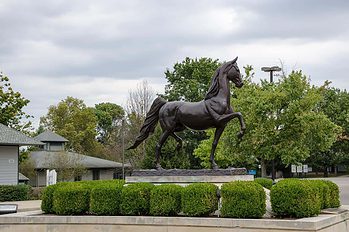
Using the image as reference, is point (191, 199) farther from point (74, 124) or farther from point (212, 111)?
point (74, 124)

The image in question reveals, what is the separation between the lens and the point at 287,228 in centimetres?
945

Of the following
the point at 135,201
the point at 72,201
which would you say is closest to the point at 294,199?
the point at 135,201

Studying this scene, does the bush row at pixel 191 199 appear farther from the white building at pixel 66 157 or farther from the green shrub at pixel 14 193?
the white building at pixel 66 157

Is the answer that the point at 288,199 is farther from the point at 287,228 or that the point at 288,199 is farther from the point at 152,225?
the point at 152,225

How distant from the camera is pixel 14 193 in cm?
3081

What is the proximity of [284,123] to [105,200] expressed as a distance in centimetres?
1965

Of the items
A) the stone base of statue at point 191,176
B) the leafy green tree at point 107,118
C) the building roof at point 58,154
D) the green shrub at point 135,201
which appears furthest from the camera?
the leafy green tree at point 107,118

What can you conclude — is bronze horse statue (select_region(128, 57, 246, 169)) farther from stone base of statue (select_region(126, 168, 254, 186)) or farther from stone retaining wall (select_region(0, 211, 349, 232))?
stone retaining wall (select_region(0, 211, 349, 232))

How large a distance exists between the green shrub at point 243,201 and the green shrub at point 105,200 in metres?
2.49

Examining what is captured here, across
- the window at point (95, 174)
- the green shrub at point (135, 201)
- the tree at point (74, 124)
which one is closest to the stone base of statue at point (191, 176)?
the green shrub at point (135, 201)

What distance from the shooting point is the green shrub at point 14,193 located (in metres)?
30.4

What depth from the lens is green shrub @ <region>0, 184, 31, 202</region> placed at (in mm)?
30369

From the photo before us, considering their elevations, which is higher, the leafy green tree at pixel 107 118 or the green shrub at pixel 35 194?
the leafy green tree at pixel 107 118

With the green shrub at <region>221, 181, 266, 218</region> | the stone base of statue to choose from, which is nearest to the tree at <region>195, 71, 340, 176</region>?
the stone base of statue
